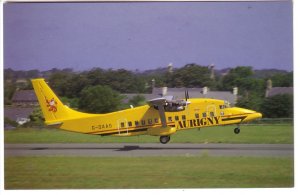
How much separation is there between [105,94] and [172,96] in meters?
2.31

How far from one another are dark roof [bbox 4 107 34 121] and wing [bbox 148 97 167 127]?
3.98m

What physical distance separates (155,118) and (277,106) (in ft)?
12.6

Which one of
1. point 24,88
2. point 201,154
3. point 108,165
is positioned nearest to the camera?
point 108,165

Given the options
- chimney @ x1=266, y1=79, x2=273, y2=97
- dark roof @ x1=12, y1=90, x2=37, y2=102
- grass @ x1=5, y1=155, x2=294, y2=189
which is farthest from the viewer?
chimney @ x1=266, y1=79, x2=273, y2=97

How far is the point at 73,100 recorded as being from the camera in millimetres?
15906

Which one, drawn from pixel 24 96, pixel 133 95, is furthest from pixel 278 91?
pixel 24 96

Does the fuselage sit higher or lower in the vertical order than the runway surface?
higher

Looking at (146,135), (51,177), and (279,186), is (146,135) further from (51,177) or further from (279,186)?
(279,186)

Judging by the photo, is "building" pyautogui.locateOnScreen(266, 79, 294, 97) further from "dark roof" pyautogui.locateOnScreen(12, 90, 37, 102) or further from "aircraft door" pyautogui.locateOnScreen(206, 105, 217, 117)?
"dark roof" pyautogui.locateOnScreen(12, 90, 37, 102)

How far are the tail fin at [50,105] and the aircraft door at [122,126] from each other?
4.96ft

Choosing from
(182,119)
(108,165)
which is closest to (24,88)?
(108,165)

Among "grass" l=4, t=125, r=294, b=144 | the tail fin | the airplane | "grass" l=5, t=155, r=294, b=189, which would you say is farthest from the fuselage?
"grass" l=5, t=155, r=294, b=189

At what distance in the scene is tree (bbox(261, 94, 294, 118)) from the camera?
42.2ft

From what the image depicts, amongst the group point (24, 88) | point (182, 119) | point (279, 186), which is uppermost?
point (24, 88)
